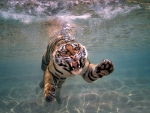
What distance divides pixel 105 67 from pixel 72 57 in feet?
3.30

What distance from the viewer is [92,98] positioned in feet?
42.9

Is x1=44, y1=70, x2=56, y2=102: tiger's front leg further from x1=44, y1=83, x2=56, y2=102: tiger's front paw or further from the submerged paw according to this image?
the submerged paw

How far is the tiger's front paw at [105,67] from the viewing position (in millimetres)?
3527

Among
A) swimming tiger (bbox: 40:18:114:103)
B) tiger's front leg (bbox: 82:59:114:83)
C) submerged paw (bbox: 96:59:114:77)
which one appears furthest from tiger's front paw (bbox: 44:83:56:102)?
submerged paw (bbox: 96:59:114:77)

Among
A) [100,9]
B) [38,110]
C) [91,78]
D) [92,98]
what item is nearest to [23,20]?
[100,9]

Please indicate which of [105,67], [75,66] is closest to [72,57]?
[75,66]

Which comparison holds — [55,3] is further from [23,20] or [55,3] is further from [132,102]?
[132,102]

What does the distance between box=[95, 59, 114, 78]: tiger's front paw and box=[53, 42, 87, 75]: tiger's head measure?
655 mm

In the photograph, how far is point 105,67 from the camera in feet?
11.8

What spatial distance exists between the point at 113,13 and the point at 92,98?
24.0 feet

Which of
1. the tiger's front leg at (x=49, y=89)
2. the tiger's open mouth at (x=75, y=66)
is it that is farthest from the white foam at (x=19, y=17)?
A: the tiger's open mouth at (x=75, y=66)

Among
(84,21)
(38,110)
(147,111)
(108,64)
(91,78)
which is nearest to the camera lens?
(108,64)

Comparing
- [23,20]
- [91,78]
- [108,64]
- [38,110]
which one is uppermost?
[23,20]

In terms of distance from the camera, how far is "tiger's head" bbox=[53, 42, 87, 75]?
2.98 meters
